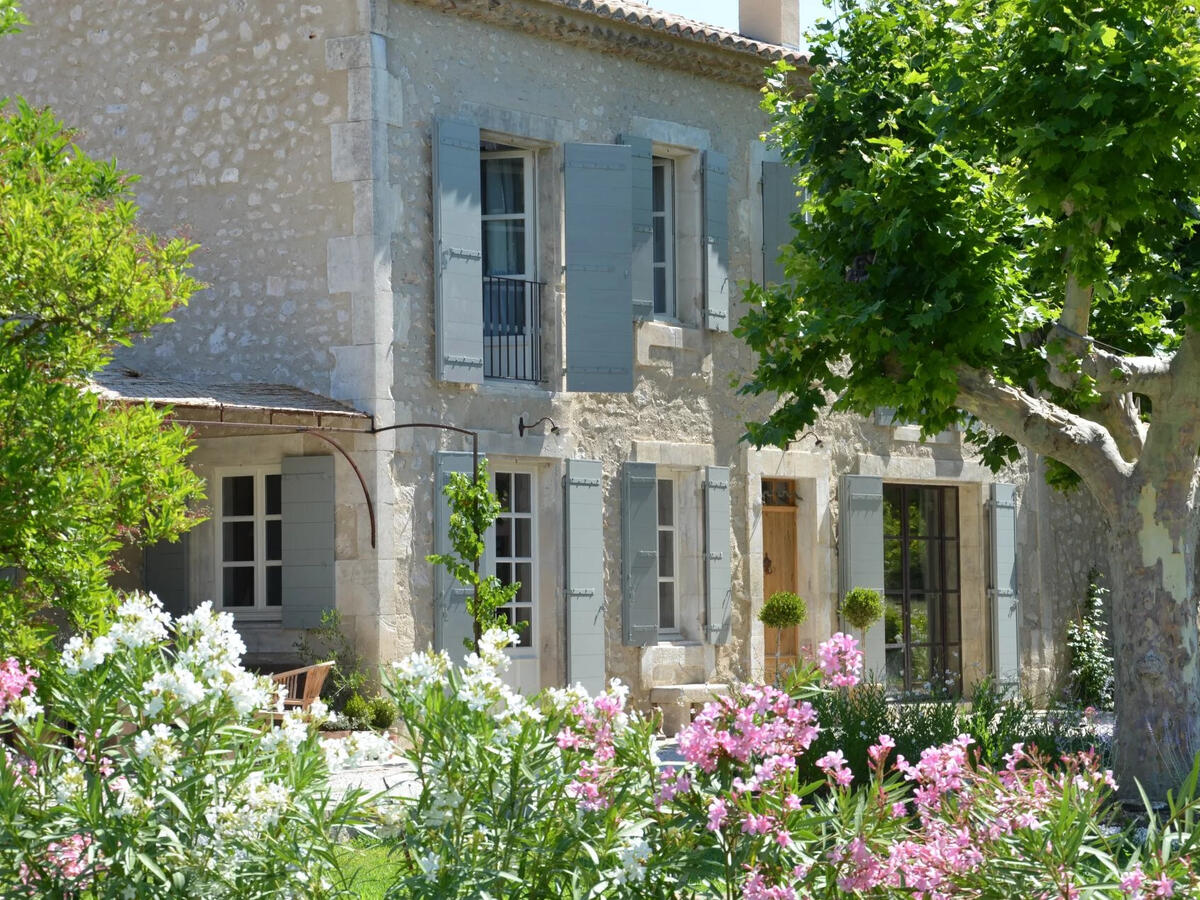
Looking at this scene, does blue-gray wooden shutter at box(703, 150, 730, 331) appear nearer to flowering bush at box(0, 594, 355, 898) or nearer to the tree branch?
the tree branch

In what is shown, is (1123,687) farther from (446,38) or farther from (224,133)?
(224,133)

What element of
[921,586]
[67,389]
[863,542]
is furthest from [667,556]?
[67,389]

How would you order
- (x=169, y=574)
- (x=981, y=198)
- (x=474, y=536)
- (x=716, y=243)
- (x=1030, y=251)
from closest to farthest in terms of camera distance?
(x=981, y=198) → (x=1030, y=251) → (x=474, y=536) → (x=169, y=574) → (x=716, y=243)

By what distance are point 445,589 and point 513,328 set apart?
2126 millimetres

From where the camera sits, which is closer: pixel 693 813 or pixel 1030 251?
pixel 693 813

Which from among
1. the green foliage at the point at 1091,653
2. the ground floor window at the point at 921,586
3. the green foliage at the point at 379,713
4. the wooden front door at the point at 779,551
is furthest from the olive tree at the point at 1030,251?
the green foliage at the point at 1091,653

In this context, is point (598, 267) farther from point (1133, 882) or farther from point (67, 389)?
point (1133, 882)

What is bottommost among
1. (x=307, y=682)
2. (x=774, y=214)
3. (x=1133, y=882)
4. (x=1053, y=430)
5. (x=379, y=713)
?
(x=379, y=713)

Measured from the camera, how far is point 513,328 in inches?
515

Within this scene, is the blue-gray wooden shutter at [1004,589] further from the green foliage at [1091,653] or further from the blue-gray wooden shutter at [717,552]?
the blue-gray wooden shutter at [717,552]

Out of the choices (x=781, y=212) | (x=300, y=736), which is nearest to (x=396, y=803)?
(x=300, y=736)

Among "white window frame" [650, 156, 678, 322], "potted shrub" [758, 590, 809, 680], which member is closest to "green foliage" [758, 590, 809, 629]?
"potted shrub" [758, 590, 809, 680]

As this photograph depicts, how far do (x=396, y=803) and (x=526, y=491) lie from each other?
9043 mm

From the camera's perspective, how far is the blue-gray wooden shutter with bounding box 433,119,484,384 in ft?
40.2
